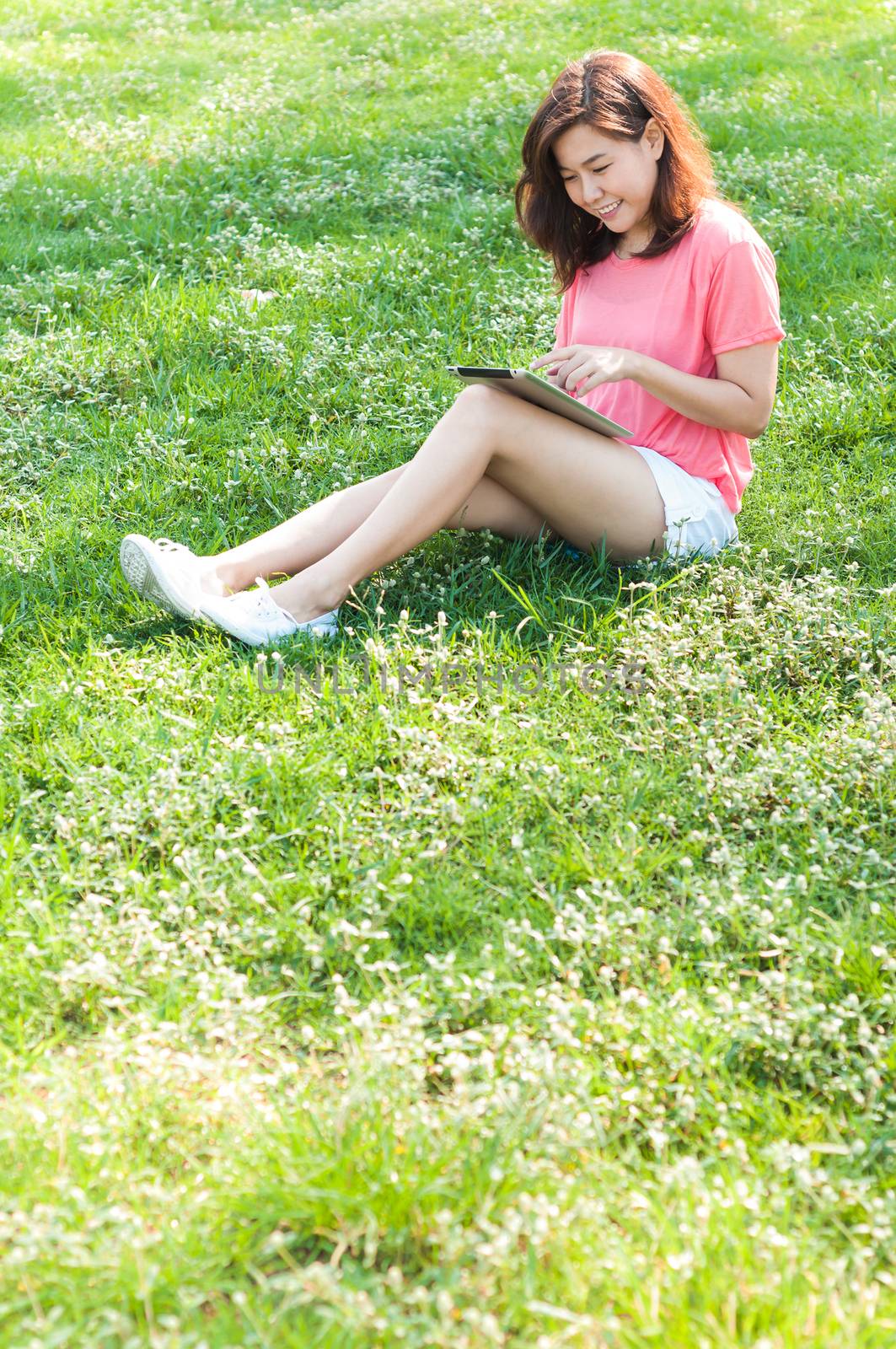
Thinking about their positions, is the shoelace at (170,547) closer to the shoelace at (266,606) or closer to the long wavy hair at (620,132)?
the shoelace at (266,606)

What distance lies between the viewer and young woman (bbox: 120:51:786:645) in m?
3.83

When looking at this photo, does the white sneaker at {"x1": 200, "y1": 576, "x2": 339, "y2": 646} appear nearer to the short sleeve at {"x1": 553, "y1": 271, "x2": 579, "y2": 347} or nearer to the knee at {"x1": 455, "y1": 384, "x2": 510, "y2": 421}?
the knee at {"x1": 455, "y1": 384, "x2": 510, "y2": 421}

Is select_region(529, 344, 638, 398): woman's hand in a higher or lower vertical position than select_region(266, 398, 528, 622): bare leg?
higher

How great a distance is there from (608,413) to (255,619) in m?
1.38

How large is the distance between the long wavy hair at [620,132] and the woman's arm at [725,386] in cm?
44

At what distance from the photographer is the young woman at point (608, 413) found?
3.83 meters

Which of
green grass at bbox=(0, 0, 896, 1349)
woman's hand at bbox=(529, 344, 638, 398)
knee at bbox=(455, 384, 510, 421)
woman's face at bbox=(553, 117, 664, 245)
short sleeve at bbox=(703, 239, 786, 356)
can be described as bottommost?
green grass at bbox=(0, 0, 896, 1349)

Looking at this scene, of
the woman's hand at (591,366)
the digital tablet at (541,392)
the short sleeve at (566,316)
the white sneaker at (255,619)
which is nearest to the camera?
the digital tablet at (541,392)

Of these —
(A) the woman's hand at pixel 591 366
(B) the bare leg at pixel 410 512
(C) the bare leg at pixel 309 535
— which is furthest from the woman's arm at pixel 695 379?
(C) the bare leg at pixel 309 535

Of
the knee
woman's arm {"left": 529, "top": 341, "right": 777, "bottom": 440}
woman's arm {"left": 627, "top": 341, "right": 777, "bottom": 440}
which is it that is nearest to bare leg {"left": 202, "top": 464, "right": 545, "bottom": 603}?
the knee

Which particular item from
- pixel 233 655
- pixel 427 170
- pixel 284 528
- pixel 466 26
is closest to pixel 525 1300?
pixel 233 655

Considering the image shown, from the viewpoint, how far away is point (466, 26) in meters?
9.25

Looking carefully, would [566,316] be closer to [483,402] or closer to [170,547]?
[483,402]

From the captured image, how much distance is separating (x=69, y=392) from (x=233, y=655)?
2.18 metres
